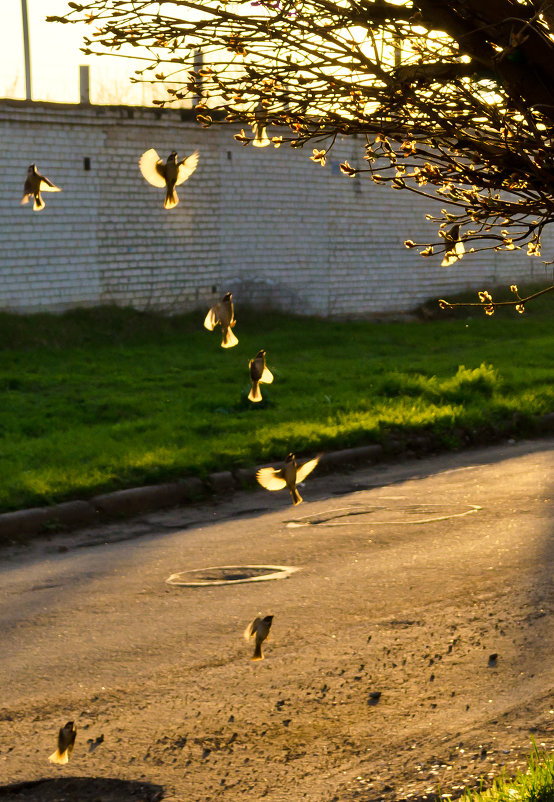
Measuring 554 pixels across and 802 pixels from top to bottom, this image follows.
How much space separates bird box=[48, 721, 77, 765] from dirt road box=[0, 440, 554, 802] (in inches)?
3.4

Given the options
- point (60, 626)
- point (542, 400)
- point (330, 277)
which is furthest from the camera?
point (330, 277)

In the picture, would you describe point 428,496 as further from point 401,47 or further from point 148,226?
point 148,226

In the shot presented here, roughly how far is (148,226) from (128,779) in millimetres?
15695

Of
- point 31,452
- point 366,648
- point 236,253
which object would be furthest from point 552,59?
point 236,253

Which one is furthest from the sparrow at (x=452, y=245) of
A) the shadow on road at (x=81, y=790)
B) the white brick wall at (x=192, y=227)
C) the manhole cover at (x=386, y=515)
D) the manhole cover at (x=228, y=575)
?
the white brick wall at (x=192, y=227)

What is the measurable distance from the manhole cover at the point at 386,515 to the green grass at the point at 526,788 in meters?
3.95

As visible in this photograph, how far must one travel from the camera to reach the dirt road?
401 cm

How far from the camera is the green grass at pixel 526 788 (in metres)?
3.46

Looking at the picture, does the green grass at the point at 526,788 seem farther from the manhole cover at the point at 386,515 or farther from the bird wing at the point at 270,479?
the manhole cover at the point at 386,515

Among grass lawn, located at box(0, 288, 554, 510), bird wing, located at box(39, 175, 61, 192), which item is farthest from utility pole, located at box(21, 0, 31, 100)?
bird wing, located at box(39, 175, 61, 192)

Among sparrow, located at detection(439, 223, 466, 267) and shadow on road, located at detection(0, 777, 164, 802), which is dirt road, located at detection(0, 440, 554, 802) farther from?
sparrow, located at detection(439, 223, 466, 267)

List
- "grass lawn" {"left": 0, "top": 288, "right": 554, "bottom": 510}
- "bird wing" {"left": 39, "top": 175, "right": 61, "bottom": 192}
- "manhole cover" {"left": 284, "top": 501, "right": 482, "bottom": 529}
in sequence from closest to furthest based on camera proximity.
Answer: "bird wing" {"left": 39, "top": 175, "right": 61, "bottom": 192}, "manhole cover" {"left": 284, "top": 501, "right": 482, "bottom": 529}, "grass lawn" {"left": 0, "top": 288, "right": 554, "bottom": 510}

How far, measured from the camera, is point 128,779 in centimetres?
393

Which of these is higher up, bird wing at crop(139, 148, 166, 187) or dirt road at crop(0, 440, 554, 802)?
bird wing at crop(139, 148, 166, 187)
